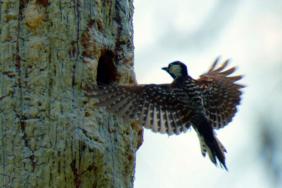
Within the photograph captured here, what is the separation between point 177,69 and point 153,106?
1.43 feet

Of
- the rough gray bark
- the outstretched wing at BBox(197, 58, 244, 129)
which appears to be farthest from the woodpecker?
the rough gray bark

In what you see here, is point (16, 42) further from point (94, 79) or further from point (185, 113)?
point (185, 113)

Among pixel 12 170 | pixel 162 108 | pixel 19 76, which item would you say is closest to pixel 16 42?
pixel 19 76

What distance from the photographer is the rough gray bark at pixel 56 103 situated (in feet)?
8.98

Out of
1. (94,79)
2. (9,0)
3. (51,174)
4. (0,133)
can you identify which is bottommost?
(51,174)

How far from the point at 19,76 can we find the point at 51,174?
453 millimetres

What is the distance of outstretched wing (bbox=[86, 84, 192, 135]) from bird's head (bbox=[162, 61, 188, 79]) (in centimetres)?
21

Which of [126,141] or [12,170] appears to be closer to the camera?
[12,170]

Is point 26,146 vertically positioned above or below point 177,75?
below

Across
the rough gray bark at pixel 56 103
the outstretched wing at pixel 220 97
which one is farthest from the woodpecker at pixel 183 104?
the rough gray bark at pixel 56 103

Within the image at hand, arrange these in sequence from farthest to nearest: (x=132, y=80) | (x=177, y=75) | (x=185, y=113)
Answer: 1. (x=177, y=75)
2. (x=185, y=113)
3. (x=132, y=80)

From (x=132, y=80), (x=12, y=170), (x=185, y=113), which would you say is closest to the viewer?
(x=12, y=170)

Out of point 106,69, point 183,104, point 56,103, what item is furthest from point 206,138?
point 56,103

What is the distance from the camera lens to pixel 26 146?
2742 millimetres
